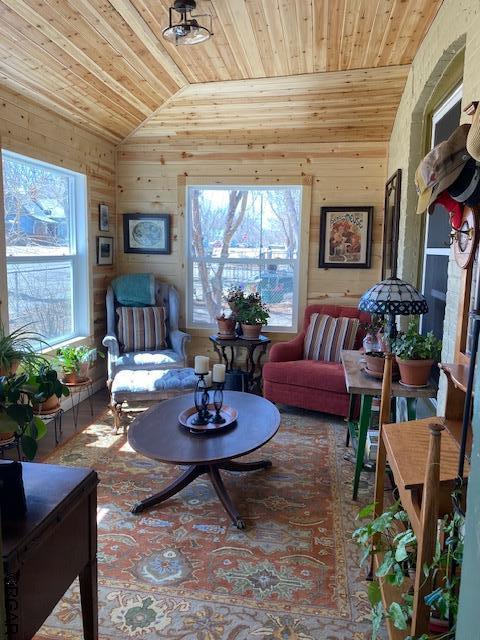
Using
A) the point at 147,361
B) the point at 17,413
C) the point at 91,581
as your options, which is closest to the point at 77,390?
the point at 147,361

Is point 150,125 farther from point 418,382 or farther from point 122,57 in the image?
point 418,382

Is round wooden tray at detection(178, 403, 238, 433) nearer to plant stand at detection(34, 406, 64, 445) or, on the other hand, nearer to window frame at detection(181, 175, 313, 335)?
plant stand at detection(34, 406, 64, 445)

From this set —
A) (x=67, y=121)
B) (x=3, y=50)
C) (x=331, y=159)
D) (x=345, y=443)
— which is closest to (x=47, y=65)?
(x=3, y=50)

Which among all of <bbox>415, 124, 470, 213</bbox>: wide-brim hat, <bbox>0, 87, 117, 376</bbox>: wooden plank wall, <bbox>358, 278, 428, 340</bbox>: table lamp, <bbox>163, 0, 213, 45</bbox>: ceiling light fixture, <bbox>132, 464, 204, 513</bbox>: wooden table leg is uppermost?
<bbox>163, 0, 213, 45</bbox>: ceiling light fixture

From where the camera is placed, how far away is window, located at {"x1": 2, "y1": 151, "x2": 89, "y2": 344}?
3518mm

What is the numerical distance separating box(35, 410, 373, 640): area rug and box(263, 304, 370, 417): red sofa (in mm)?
713

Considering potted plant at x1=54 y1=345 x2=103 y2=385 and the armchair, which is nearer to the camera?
potted plant at x1=54 y1=345 x2=103 y2=385

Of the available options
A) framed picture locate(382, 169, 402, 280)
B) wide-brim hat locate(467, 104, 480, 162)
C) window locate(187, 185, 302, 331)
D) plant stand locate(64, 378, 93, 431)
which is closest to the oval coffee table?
plant stand locate(64, 378, 93, 431)

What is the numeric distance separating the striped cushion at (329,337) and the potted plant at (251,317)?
47 centimetres

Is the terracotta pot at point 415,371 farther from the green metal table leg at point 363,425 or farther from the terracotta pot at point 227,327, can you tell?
the terracotta pot at point 227,327

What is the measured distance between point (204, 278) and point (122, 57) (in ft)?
7.83

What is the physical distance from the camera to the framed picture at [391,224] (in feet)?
12.0

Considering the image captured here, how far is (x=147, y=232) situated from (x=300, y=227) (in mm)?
1641

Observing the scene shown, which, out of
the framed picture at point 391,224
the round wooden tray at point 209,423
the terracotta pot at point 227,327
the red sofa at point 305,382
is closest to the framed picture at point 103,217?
the terracotta pot at point 227,327
